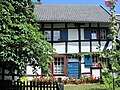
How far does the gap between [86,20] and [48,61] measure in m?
11.7

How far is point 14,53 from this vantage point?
10.3 metres

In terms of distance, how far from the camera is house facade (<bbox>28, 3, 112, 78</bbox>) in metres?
22.1

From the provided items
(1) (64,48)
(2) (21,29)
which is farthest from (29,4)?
(1) (64,48)

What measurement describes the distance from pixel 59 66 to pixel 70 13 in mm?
4927

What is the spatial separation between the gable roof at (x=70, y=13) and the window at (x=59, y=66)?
10.0 ft

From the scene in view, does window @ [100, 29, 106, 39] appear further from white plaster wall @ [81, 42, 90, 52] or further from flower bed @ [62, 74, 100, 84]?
flower bed @ [62, 74, 100, 84]

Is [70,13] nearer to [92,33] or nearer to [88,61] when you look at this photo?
[92,33]

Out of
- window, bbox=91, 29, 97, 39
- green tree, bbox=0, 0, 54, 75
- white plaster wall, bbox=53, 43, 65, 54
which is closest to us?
green tree, bbox=0, 0, 54, 75

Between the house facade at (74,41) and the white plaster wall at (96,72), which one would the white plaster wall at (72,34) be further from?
the white plaster wall at (96,72)

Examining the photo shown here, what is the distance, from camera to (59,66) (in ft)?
73.4

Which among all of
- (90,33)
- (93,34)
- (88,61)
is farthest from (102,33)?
(88,61)

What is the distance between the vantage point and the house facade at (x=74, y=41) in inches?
869

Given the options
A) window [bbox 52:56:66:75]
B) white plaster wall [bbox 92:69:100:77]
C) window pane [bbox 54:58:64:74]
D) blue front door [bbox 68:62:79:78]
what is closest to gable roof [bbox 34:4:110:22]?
window [bbox 52:56:66:75]

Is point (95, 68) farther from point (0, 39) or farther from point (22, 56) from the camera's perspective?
point (0, 39)
